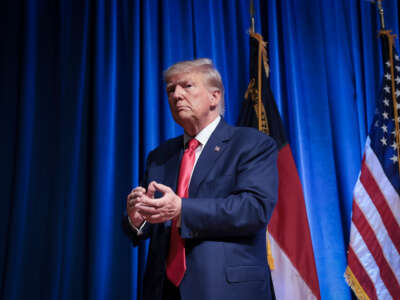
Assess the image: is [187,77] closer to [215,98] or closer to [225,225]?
[215,98]

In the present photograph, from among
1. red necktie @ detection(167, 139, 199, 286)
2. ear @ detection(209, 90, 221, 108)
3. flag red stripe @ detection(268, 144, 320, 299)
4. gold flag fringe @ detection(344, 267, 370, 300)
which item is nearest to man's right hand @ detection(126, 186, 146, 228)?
red necktie @ detection(167, 139, 199, 286)

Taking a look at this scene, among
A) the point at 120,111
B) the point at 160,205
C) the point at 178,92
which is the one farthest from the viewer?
the point at 120,111

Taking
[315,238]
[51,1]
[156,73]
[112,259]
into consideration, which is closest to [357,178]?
[315,238]

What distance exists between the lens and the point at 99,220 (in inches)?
94.4

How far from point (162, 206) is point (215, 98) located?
29.3 inches

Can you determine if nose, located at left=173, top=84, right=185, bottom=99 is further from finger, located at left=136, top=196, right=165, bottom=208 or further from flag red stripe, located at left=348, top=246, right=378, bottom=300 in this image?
flag red stripe, located at left=348, top=246, right=378, bottom=300

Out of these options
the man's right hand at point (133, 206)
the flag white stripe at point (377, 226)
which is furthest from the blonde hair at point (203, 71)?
the flag white stripe at point (377, 226)

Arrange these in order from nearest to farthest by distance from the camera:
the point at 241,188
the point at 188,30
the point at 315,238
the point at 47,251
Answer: the point at 241,188
the point at 47,251
the point at 315,238
the point at 188,30

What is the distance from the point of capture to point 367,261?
7.86ft

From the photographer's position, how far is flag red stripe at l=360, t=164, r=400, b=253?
2.45m

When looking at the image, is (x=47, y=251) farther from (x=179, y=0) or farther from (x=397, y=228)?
(x=397, y=228)

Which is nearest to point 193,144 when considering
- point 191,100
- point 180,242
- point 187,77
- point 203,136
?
point 203,136

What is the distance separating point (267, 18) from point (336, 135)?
3.43 feet

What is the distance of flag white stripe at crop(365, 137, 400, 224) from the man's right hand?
5.70 feet
